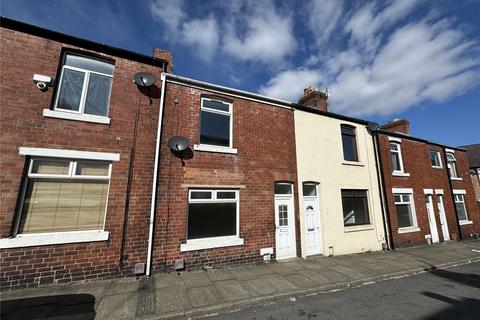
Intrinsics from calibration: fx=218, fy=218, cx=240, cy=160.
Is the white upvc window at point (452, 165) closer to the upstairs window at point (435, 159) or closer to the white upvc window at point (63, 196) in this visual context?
the upstairs window at point (435, 159)

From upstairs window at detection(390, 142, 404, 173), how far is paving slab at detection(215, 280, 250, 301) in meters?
10.7

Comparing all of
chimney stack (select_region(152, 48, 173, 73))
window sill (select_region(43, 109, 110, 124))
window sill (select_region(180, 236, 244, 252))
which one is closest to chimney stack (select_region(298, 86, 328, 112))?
chimney stack (select_region(152, 48, 173, 73))

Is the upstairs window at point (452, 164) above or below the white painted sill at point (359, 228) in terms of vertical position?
above

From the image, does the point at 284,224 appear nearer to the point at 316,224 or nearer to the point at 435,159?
the point at 316,224

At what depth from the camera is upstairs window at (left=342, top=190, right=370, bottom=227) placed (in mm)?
9516

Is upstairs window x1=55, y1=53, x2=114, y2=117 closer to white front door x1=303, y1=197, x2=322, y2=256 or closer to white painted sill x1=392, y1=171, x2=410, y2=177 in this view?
white front door x1=303, y1=197, x2=322, y2=256

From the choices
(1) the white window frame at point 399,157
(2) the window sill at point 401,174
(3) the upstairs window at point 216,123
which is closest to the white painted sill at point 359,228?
(2) the window sill at point 401,174

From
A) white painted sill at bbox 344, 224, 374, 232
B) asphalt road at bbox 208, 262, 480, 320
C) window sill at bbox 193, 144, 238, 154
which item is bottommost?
asphalt road at bbox 208, 262, 480, 320

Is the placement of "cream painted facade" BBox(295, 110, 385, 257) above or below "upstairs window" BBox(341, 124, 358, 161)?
below

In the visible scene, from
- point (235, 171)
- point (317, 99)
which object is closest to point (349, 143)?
point (317, 99)

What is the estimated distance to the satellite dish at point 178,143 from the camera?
6480 millimetres

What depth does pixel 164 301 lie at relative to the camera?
4.46 meters

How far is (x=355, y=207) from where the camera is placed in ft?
32.4

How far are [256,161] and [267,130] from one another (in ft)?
4.47
